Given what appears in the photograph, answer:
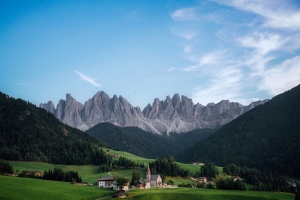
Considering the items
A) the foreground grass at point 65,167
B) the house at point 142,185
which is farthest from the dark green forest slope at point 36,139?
the house at point 142,185

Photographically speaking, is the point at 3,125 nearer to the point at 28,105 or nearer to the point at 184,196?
the point at 28,105

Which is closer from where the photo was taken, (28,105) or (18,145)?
(18,145)

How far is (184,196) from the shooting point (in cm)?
7788

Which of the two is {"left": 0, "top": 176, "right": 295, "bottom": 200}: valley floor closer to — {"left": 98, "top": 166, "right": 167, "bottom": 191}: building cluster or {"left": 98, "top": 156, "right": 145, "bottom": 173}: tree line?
{"left": 98, "top": 166, "right": 167, "bottom": 191}: building cluster

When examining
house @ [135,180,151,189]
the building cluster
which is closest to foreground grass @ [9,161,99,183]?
the building cluster

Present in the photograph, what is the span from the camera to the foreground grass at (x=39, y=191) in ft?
228

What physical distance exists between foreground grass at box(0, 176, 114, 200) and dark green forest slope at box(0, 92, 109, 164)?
6313cm

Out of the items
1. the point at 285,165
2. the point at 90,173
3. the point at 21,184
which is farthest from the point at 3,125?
the point at 285,165

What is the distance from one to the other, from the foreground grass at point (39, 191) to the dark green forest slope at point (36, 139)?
207ft

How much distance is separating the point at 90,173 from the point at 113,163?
66.7 feet

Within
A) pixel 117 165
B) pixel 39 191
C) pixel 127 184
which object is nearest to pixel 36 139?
pixel 117 165

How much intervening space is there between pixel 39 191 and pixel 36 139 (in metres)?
97.8

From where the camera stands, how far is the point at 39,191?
76.0 metres

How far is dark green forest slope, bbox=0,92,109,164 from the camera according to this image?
151m
